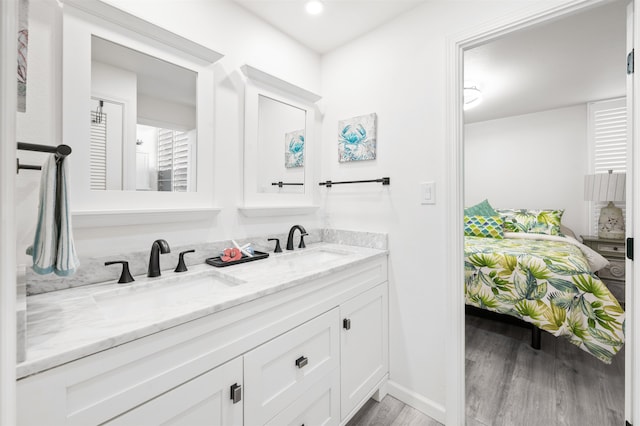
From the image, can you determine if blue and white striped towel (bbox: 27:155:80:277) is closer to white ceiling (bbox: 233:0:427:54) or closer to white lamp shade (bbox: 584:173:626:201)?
white ceiling (bbox: 233:0:427:54)

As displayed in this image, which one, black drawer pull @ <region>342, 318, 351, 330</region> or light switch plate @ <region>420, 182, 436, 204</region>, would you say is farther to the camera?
light switch plate @ <region>420, 182, 436, 204</region>

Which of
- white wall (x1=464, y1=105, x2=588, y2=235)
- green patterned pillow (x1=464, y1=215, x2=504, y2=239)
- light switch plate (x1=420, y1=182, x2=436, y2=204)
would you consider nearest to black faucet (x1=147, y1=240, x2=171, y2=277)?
light switch plate (x1=420, y1=182, x2=436, y2=204)

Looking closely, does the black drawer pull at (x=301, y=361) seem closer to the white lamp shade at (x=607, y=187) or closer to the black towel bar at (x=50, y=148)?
the black towel bar at (x=50, y=148)

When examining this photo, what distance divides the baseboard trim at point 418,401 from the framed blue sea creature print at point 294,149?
1557 millimetres

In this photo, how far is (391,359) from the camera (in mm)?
1790

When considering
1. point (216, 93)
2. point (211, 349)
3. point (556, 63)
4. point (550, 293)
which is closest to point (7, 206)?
point (211, 349)

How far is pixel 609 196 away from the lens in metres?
3.18

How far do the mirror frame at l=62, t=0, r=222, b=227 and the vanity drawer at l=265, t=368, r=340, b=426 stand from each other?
0.98 m

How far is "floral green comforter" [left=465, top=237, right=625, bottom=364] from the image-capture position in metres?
1.83

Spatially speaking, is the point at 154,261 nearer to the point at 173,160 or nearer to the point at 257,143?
the point at 173,160

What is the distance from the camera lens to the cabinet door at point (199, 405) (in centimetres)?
76

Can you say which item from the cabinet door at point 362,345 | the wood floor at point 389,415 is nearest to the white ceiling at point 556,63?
the cabinet door at point 362,345

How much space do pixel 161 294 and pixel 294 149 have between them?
122 centimetres

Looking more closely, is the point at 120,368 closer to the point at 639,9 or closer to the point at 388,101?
the point at 388,101
